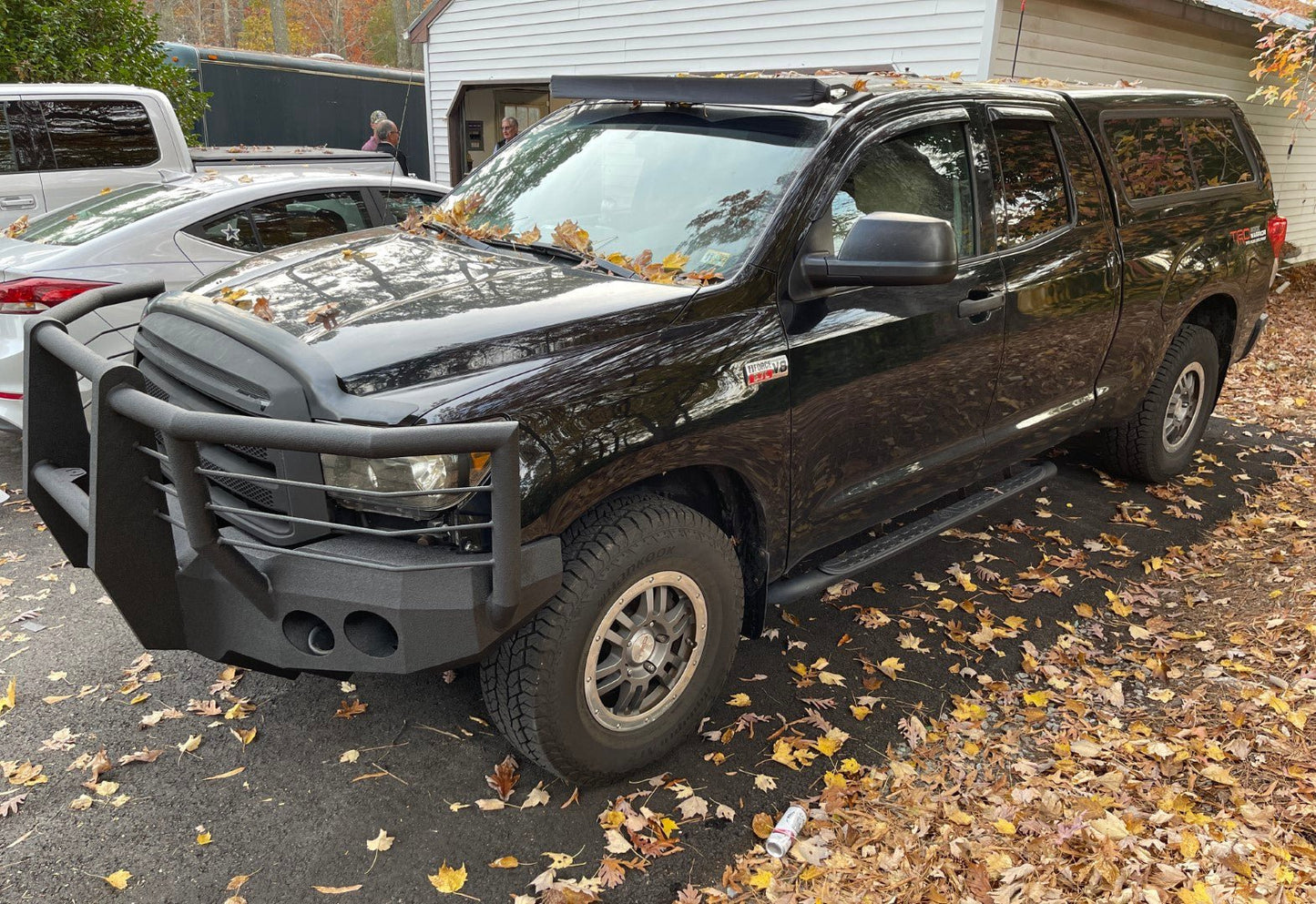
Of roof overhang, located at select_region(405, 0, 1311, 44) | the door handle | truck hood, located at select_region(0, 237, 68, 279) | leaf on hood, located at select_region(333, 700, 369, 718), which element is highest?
roof overhang, located at select_region(405, 0, 1311, 44)

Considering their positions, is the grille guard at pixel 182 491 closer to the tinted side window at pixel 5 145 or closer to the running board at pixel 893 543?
the running board at pixel 893 543

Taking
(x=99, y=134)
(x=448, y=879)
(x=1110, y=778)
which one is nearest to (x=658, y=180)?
(x=448, y=879)

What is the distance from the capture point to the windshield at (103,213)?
215 inches

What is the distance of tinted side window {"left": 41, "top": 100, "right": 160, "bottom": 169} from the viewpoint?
26.1 ft

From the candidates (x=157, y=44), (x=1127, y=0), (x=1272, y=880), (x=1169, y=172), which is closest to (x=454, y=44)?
(x=157, y=44)

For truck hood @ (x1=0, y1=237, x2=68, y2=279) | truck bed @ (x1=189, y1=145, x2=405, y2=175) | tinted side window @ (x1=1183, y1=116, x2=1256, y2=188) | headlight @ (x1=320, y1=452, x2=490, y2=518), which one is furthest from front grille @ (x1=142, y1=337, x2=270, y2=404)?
truck bed @ (x1=189, y1=145, x2=405, y2=175)

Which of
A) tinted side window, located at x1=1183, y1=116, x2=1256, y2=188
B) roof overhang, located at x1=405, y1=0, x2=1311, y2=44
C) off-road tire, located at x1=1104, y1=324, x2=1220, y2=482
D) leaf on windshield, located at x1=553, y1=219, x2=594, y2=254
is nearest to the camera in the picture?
leaf on windshield, located at x1=553, y1=219, x2=594, y2=254

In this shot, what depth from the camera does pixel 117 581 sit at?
248cm

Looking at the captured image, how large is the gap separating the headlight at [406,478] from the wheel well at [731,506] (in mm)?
724

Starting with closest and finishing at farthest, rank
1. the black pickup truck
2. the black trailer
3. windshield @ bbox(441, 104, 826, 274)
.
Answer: the black pickup truck → windshield @ bbox(441, 104, 826, 274) → the black trailer

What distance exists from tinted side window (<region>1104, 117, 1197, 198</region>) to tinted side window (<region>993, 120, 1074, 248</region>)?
1.75 ft

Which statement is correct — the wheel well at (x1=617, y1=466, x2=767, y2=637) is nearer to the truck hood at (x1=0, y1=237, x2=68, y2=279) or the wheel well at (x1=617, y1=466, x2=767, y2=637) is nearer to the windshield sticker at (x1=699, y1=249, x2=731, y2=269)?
the windshield sticker at (x1=699, y1=249, x2=731, y2=269)

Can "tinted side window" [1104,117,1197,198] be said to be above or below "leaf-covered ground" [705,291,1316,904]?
above

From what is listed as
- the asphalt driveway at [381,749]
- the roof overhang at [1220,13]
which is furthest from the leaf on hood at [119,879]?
the roof overhang at [1220,13]
